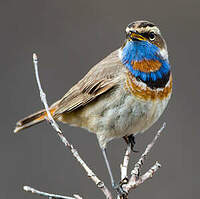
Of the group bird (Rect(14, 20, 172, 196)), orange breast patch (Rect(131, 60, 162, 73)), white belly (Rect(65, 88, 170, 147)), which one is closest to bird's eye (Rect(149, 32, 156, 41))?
bird (Rect(14, 20, 172, 196))

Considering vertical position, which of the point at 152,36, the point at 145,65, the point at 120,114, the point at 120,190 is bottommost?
the point at 120,190

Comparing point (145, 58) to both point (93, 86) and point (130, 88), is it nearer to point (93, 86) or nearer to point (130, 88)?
point (130, 88)

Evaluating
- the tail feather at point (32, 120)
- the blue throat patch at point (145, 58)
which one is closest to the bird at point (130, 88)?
the blue throat patch at point (145, 58)

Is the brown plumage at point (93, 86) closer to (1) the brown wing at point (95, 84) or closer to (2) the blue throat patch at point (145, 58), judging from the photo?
(1) the brown wing at point (95, 84)

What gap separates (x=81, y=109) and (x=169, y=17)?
351 cm

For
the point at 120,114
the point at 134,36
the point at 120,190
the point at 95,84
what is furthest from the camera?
the point at 95,84

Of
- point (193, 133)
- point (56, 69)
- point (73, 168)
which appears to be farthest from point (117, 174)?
point (56, 69)

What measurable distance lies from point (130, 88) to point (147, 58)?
33 centimetres

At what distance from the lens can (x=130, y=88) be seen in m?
5.11

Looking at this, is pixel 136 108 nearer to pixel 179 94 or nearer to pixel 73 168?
pixel 73 168

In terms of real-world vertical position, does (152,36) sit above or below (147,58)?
above

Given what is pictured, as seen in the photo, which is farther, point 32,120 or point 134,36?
point 32,120

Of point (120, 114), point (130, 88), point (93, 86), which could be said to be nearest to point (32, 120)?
point (93, 86)

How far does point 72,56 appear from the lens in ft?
26.7
